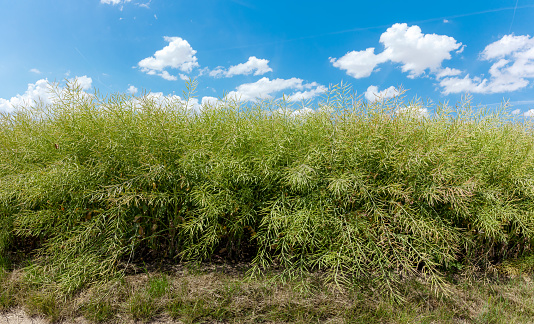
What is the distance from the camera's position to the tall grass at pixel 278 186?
7.62 feet

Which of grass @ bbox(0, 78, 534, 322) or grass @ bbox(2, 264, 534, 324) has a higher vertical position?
grass @ bbox(0, 78, 534, 322)

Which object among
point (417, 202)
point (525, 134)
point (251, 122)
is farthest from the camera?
point (525, 134)

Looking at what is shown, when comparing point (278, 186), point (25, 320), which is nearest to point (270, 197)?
point (278, 186)

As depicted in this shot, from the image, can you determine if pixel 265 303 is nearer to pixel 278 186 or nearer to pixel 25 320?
pixel 278 186

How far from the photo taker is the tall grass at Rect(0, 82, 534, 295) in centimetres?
232

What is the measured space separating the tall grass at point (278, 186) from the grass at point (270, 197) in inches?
0.7

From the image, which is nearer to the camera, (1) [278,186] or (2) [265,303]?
(2) [265,303]

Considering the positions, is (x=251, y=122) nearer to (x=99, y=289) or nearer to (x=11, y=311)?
(x=99, y=289)

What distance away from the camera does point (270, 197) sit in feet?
8.73

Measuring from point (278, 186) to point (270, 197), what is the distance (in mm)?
128

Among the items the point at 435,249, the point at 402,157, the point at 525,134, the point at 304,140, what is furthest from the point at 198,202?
the point at 525,134

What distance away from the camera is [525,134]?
3.19 m

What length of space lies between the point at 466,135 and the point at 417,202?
0.76m

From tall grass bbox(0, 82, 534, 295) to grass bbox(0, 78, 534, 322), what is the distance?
2 centimetres
